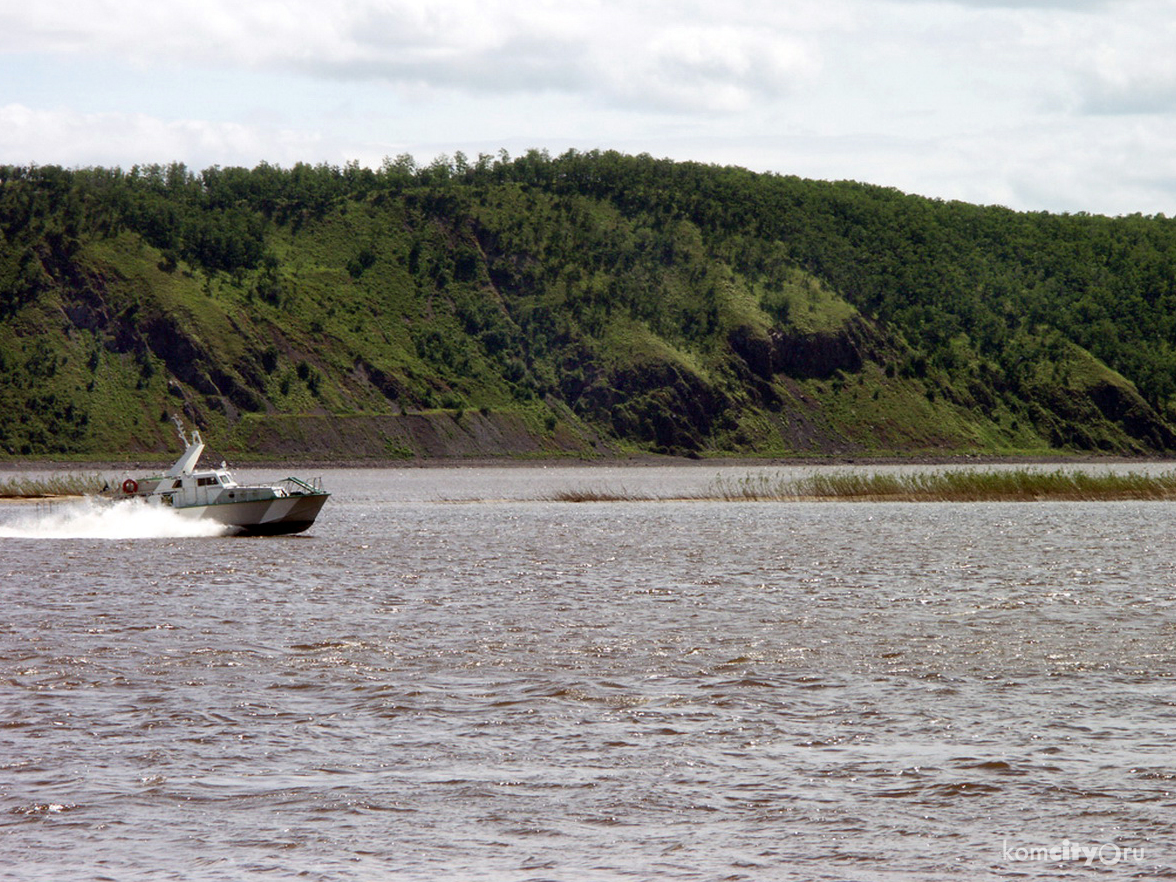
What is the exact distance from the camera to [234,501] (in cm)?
5831

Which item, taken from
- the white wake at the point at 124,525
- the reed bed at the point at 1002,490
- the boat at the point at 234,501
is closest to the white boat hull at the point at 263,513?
the boat at the point at 234,501

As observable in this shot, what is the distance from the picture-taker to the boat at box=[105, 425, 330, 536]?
58.4 m

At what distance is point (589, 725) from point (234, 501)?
4159 cm

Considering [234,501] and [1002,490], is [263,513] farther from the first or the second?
[1002,490]

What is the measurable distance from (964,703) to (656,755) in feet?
18.8

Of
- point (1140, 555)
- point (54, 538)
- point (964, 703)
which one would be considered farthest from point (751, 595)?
point (54, 538)

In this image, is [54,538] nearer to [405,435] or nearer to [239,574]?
[239,574]

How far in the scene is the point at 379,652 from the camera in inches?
1034

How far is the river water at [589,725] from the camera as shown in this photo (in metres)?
13.5

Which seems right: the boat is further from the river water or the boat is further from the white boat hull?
the river water

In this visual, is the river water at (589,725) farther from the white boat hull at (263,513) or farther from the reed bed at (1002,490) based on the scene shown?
the reed bed at (1002,490)

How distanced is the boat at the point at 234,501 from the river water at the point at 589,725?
48.2ft

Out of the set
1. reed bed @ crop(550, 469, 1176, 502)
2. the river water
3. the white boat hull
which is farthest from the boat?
reed bed @ crop(550, 469, 1176, 502)

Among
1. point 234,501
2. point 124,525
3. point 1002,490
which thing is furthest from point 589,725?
point 1002,490
